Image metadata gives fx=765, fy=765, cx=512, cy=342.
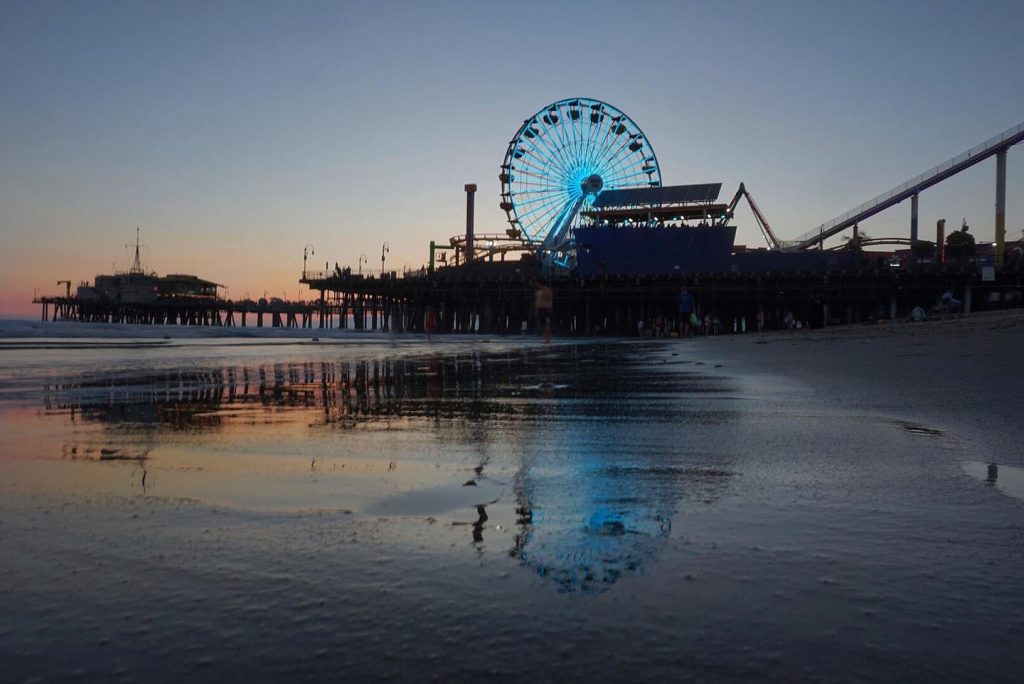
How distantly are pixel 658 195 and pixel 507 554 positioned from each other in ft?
190

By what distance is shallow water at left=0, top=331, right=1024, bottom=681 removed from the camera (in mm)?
1374

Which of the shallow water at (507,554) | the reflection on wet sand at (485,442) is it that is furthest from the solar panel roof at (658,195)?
the shallow water at (507,554)

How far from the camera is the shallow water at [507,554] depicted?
1.37 metres

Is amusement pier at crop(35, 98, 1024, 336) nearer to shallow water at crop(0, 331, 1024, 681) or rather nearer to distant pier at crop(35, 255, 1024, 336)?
distant pier at crop(35, 255, 1024, 336)

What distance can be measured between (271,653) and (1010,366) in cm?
808

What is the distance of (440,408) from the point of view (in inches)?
230

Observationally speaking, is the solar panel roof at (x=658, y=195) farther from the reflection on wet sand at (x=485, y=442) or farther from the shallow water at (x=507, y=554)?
the shallow water at (x=507, y=554)

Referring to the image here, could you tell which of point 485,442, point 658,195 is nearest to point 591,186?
point 658,195

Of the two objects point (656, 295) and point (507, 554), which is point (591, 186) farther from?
point (507, 554)

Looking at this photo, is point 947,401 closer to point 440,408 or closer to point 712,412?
point 712,412

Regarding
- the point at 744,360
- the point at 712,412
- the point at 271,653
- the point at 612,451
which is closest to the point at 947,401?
the point at 712,412

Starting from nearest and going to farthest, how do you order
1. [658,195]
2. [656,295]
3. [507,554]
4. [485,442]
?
[507,554], [485,442], [656,295], [658,195]

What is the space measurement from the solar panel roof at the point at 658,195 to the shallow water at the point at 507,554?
178 feet

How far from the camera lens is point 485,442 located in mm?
4121
